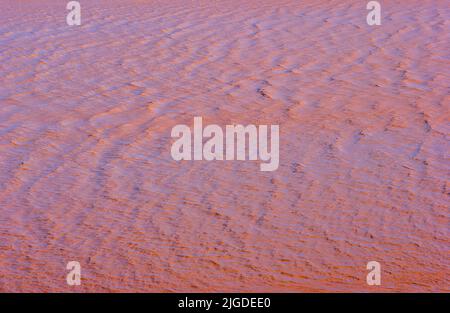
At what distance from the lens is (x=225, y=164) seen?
166 inches

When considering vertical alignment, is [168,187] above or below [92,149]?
below

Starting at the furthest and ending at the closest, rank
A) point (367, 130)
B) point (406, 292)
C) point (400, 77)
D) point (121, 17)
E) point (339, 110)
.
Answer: point (121, 17) → point (400, 77) → point (339, 110) → point (367, 130) → point (406, 292)

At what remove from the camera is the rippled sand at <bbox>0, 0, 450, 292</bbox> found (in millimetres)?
3145

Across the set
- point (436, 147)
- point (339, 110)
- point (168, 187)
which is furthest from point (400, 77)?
point (168, 187)

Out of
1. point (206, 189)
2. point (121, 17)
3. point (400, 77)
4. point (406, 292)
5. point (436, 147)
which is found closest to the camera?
point (406, 292)

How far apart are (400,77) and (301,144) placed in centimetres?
175

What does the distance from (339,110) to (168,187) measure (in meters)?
1.63

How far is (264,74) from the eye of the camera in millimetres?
5926

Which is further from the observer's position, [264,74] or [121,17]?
[121,17]

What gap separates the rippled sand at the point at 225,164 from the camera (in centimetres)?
314

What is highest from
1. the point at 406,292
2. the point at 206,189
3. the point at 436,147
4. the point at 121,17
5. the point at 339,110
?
the point at 121,17

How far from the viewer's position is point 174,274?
3.07 metres

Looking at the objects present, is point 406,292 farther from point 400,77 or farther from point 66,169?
point 400,77

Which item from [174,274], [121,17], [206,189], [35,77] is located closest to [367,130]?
[206,189]
